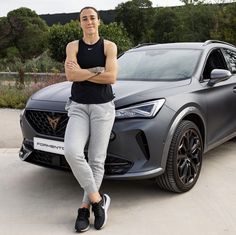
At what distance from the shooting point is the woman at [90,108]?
3504 millimetres

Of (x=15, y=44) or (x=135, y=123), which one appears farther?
(x=15, y=44)

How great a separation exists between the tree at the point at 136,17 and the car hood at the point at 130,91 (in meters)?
24.0

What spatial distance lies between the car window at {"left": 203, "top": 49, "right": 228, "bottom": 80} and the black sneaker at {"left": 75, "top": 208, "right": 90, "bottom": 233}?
2055 millimetres

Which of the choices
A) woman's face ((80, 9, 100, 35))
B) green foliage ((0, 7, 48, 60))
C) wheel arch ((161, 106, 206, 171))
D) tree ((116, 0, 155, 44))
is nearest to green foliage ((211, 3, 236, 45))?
green foliage ((0, 7, 48, 60))

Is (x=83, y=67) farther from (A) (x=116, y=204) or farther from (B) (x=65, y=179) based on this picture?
(B) (x=65, y=179)

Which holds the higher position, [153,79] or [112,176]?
[153,79]

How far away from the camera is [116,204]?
408cm

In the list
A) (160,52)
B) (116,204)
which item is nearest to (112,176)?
(116,204)

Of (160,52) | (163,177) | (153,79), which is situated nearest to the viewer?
(163,177)

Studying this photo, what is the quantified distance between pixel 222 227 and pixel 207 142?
1311mm

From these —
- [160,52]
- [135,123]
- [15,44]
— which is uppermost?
[160,52]

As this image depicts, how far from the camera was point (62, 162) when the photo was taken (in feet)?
13.3

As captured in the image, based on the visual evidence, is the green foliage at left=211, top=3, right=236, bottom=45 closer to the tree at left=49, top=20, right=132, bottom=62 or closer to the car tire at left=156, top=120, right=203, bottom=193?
the tree at left=49, top=20, right=132, bottom=62

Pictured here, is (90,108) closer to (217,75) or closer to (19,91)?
(217,75)
